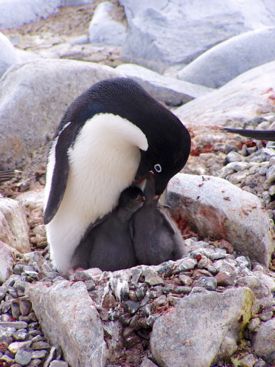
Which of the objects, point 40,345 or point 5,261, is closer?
point 40,345

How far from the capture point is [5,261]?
4086 millimetres

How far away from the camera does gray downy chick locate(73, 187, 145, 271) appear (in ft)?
12.6

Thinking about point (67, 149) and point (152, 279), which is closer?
point (152, 279)

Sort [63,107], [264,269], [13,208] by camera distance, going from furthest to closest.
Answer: [63,107] → [13,208] → [264,269]

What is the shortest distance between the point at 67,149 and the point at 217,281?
1.08 metres

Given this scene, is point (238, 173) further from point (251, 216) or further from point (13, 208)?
point (13, 208)

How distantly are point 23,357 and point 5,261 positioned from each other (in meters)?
0.92

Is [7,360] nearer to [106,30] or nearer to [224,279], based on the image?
[224,279]

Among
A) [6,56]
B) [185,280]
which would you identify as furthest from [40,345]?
[6,56]

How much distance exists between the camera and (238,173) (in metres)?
5.12

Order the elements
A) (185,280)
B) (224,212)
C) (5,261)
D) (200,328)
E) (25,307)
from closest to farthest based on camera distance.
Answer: (200,328) < (185,280) < (25,307) < (5,261) < (224,212)

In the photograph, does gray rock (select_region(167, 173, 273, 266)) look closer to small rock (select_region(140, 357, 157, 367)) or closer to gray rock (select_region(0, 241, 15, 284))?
gray rock (select_region(0, 241, 15, 284))

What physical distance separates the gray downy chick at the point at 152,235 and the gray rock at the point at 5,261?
26.8 inches

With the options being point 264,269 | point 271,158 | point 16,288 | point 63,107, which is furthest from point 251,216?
point 63,107
